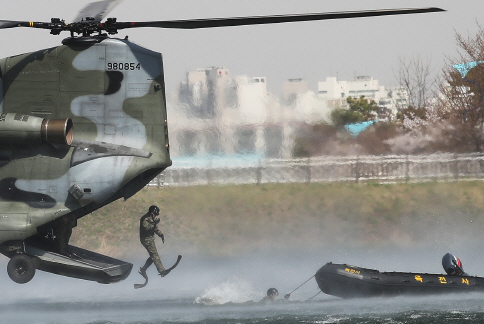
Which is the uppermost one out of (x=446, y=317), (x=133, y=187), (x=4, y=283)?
(x=133, y=187)

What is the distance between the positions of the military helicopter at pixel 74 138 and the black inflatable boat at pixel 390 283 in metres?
5.36

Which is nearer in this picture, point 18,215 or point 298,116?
point 18,215

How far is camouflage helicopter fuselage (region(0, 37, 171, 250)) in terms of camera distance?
13375mm

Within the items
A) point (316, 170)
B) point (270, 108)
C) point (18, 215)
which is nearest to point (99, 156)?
point (18, 215)

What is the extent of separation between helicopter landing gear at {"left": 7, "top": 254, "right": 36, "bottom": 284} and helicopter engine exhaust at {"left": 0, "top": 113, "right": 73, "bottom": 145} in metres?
2.04

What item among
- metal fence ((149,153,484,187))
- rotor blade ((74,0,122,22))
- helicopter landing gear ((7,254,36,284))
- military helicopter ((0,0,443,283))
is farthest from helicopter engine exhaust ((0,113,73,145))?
metal fence ((149,153,484,187))

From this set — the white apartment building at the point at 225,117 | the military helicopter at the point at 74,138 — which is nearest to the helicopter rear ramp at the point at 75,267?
the military helicopter at the point at 74,138

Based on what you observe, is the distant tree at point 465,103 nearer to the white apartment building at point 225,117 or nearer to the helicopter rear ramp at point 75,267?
the white apartment building at point 225,117

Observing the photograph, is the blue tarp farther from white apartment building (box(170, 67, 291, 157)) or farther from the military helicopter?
the military helicopter

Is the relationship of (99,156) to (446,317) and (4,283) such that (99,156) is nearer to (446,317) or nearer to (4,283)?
(446,317)

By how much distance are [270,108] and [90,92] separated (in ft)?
35.4

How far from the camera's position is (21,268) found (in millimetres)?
13188

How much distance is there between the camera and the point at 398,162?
28.0 meters

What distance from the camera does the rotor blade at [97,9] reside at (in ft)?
43.8
